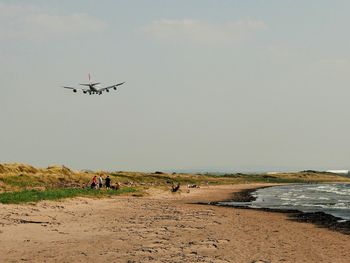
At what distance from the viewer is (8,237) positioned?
1781 cm

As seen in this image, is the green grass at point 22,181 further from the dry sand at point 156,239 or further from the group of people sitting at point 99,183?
the dry sand at point 156,239

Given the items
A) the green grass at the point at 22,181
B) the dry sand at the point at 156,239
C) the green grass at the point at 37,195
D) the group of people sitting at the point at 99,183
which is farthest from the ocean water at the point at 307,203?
the green grass at the point at 22,181

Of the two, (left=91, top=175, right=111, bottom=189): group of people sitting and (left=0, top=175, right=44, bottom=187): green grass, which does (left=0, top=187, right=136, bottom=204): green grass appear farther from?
(left=0, top=175, right=44, bottom=187): green grass

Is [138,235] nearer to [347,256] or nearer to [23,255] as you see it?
[23,255]

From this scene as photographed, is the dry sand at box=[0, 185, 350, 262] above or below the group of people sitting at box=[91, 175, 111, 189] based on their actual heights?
below

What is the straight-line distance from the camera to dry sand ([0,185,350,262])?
15344 millimetres

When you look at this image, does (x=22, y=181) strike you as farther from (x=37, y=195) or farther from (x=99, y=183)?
(x=37, y=195)

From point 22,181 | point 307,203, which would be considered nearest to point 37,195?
point 22,181

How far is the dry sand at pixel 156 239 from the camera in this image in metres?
15.3

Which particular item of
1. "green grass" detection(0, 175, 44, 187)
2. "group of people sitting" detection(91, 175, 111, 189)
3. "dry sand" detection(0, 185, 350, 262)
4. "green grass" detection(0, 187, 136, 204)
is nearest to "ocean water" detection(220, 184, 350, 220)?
"dry sand" detection(0, 185, 350, 262)

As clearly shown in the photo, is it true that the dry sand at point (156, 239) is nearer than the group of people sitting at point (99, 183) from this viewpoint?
Yes

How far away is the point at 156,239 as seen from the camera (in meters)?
18.5

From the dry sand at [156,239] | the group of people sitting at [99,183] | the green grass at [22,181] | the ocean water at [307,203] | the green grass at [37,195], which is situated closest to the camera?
the dry sand at [156,239]

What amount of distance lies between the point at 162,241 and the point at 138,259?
3373 millimetres
